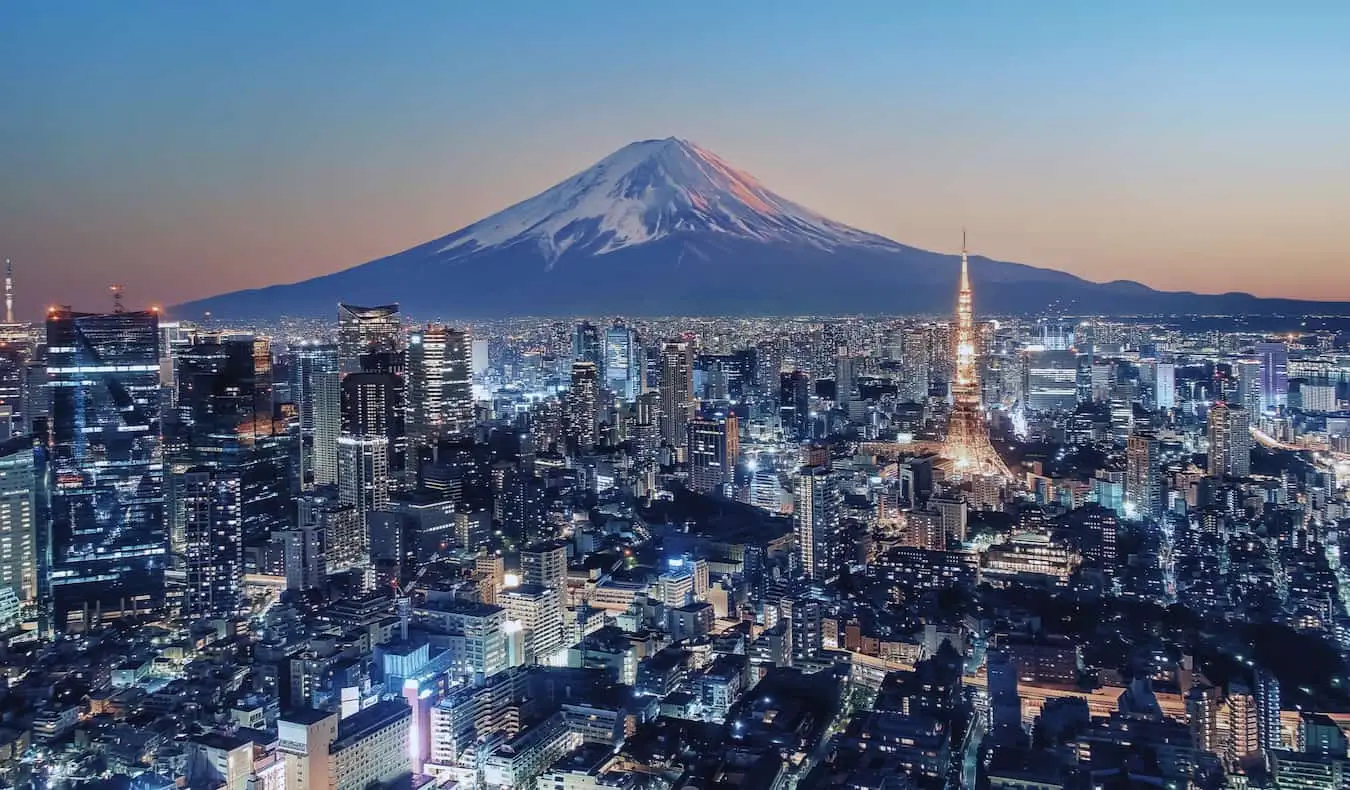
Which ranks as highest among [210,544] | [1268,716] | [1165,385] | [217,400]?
[217,400]

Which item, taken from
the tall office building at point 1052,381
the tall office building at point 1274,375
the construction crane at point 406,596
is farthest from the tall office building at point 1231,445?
the construction crane at point 406,596

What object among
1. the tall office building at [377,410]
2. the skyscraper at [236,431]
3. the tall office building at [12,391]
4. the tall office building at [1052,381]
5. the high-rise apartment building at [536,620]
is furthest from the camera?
the tall office building at [1052,381]

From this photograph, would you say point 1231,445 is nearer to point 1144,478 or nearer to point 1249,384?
point 1144,478

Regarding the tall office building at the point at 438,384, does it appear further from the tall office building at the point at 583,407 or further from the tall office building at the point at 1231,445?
the tall office building at the point at 1231,445

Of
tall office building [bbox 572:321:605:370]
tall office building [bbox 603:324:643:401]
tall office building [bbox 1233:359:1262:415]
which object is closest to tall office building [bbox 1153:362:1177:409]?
tall office building [bbox 1233:359:1262:415]

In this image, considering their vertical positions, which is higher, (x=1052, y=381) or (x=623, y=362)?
(x=623, y=362)

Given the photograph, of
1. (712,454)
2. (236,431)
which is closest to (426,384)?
(236,431)
